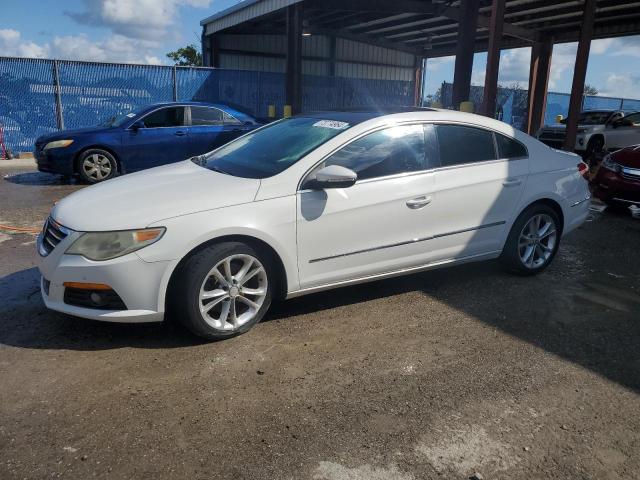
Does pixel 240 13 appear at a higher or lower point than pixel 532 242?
higher

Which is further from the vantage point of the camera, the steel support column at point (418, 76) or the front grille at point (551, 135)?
the steel support column at point (418, 76)

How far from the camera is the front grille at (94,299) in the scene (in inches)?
130

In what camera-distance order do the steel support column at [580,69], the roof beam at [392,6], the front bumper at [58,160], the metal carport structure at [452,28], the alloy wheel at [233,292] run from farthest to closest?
the roof beam at [392,6] → the steel support column at [580,69] → the metal carport structure at [452,28] → the front bumper at [58,160] → the alloy wheel at [233,292]

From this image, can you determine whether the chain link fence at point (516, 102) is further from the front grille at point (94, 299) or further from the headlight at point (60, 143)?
the front grille at point (94, 299)

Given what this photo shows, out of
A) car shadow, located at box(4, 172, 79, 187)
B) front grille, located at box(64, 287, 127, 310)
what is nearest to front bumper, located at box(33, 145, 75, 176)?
car shadow, located at box(4, 172, 79, 187)

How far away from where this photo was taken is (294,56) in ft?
53.0

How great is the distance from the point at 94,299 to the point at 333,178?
1717 mm

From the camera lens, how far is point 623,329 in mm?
3990

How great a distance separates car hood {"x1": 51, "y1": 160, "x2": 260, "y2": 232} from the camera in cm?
333

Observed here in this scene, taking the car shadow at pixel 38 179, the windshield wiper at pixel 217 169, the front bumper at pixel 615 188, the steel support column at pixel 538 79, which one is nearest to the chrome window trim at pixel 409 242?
the windshield wiper at pixel 217 169

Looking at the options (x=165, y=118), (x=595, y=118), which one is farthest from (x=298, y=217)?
(x=595, y=118)

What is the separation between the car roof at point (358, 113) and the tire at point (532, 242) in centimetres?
134

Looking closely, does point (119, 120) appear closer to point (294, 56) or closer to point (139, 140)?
point (139, 140)

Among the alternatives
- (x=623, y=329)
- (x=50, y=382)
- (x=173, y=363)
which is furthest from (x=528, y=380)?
(x=50, y=382)
